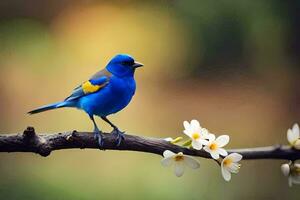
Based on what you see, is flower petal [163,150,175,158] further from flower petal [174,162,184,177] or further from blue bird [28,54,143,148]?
blue bird [28,54,143,148]

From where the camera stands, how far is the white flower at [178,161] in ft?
1.86

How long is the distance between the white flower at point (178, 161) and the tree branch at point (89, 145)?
0.02 metres

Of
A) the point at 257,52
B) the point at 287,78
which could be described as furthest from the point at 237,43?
the point at 287,78

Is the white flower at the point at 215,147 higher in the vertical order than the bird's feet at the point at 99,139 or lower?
lower

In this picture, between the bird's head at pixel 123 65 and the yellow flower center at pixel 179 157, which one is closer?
the yellow flower center at pixel 179 157

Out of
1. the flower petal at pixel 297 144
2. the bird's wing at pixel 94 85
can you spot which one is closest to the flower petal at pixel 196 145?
the flower petal at pixel 297 144

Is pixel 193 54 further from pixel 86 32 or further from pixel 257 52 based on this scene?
pixel 86 32

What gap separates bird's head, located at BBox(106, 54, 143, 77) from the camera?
70cm

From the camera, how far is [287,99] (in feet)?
7.00

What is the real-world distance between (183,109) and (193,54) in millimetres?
231

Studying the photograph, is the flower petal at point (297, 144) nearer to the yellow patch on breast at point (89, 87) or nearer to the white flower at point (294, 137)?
the white flower at point (294, 137)

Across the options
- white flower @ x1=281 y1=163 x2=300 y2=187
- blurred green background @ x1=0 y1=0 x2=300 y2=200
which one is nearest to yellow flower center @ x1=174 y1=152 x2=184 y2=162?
white flower @ x1=281 y1=163 x2=300 y2=187

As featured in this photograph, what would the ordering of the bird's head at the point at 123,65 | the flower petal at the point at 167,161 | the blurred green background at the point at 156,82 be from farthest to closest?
the blurred green background at the point at 156,82
the bird's head at the point at 123,65
the flower petal at the point at 167,161

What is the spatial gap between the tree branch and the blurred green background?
2.81ft
